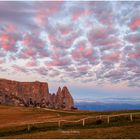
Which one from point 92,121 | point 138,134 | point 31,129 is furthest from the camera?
point 92,121

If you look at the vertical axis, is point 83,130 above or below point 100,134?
above

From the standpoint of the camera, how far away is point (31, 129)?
45.4 m

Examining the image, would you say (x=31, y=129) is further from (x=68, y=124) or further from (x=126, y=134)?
(x=126, y=134)

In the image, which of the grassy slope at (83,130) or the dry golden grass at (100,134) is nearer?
the dry golden grass at (100,134)

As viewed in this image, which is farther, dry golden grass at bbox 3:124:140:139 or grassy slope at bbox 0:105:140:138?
grassy slope at bbox 0:105:140:138

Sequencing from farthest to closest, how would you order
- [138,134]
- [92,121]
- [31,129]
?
[92,121] < [31,129] < [138,134]

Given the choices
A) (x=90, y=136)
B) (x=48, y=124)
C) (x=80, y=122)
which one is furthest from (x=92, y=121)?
(x=90, y=136)

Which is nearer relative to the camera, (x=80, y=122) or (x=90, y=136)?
(x=90, y=136)

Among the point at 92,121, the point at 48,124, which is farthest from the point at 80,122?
the point at 48,124

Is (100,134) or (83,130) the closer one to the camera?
(100,134)

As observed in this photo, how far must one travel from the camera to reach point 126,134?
103 ft

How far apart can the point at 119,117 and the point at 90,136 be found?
18648 millimetres

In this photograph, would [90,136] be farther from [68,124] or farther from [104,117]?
[104,117]

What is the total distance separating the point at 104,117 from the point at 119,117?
112 inches
